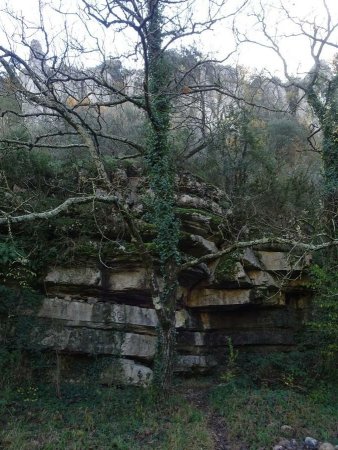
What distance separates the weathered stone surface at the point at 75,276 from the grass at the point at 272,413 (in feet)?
12.2

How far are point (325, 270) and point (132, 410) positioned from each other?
5680 mm

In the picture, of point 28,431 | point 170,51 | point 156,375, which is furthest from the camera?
point 170,51

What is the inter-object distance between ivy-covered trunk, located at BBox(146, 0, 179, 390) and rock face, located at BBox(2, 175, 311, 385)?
89 centimetres

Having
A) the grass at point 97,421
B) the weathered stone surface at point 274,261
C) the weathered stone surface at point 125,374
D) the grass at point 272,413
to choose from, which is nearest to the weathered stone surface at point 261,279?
the weathered stone surface at point 274,261

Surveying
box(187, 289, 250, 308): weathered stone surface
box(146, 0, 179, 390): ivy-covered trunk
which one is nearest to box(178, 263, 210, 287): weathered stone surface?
box(187, 289, 250, 308): weathered stone surface

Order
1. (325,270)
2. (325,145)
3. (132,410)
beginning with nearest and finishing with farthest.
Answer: (132,410), (325,270), (325,145)

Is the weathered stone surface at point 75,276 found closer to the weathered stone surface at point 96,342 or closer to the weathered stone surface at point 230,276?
the weathered stone surface at point 96,342

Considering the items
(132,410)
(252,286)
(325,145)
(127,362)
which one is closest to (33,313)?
(127,362)

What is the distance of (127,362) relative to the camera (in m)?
8.55

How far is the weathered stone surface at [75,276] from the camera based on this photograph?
8.78m

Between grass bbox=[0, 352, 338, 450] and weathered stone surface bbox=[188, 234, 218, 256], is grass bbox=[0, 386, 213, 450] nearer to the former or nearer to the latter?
grass bbox=[0, 352, 338, 450]

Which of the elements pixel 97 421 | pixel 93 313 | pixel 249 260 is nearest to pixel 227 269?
pixel 249 260

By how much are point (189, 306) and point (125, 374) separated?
2597 millimetres

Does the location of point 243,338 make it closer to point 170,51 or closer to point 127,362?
point 127,362
